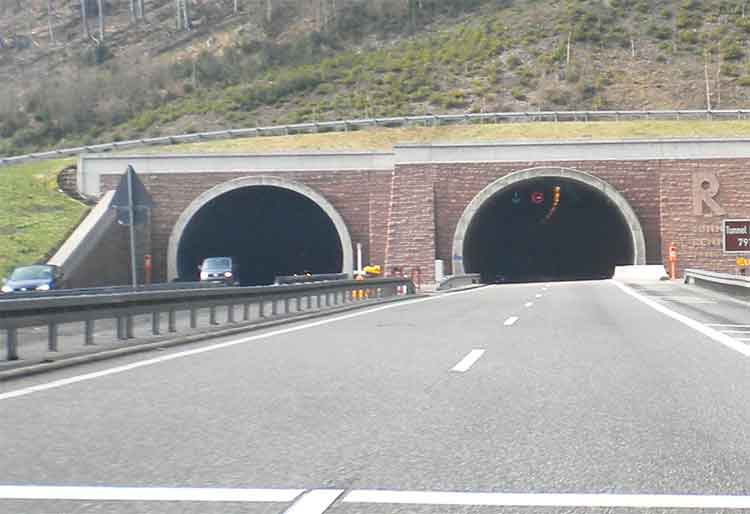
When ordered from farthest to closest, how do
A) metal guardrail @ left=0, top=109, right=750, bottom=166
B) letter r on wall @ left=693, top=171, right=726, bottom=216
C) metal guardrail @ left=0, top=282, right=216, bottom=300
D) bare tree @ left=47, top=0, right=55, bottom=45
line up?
1. bare tree @ left=47, top=0, right=55, bottom=45
2. metal guardrail @ left=0, top=109, right=750, bottom=166
3. letter r on wall @ left=693, top=171, right=726, bottom=216
4. metal guardrail @ left=0, top=282, right=216, bottom=300

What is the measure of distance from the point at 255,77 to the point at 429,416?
8891 centimetres

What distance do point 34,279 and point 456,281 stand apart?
17.1 meters

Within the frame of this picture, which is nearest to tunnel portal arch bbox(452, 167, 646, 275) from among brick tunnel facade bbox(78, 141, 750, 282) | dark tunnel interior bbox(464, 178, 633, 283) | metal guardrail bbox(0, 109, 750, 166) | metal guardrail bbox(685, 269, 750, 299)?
brick tunnel facade bbox(78, 141, 750, 282)

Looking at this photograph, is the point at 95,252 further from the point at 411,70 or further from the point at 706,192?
the point at 411,70

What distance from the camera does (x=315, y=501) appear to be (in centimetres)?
501

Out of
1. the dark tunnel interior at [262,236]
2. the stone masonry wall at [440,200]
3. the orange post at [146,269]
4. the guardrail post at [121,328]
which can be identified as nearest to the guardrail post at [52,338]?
the guardrail post at [121,328]

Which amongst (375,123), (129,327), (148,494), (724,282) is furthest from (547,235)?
(148,494)

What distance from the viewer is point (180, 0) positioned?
4766 inches

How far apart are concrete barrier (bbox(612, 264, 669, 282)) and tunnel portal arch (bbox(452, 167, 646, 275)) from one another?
3.55ft

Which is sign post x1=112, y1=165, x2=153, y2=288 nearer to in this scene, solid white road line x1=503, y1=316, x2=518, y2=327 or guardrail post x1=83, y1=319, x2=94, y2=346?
guardrail post x1=83, y1=319, x2=94, y2=346

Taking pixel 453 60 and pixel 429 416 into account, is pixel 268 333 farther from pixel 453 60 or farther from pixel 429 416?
pixel 453 60

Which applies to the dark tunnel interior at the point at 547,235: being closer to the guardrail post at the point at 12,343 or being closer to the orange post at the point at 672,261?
the orange post at the point at 672,261

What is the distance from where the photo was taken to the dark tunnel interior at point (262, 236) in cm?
4912

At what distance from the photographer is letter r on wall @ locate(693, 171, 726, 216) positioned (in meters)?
44.8
